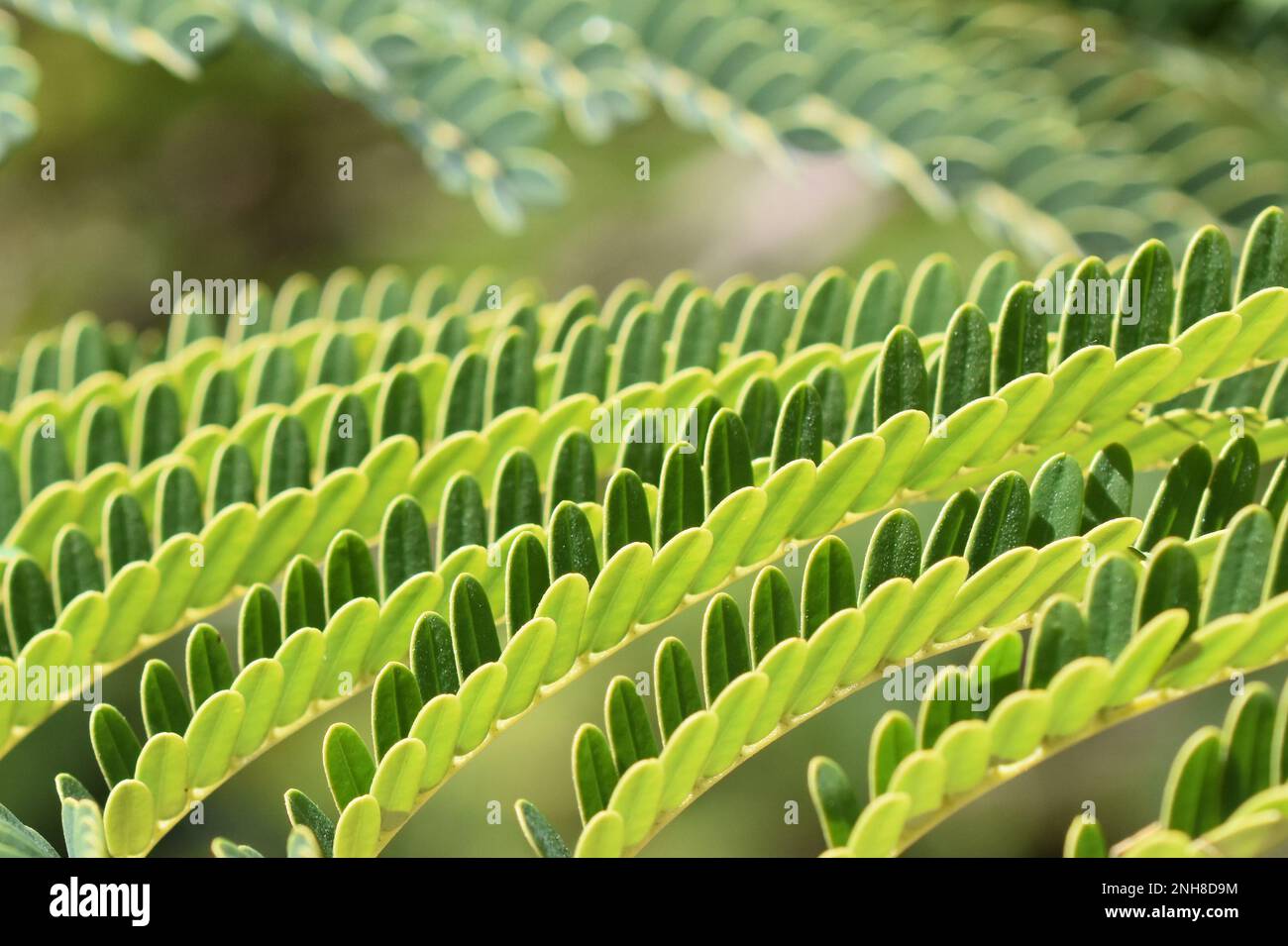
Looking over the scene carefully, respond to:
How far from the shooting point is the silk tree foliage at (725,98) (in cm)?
158

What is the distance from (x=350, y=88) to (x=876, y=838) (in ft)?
4.51

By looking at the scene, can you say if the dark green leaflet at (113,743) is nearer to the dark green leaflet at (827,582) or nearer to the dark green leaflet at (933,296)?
the dark green leaflet at (827,582)

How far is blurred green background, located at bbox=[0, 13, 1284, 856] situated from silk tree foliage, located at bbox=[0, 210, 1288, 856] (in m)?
1.18

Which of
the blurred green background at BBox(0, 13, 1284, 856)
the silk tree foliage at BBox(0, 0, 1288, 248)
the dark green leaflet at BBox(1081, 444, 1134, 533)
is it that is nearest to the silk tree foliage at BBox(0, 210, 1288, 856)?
the dark green leaflet at BBox(1081, 444, 1134, 533)

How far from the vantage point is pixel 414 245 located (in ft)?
11.1

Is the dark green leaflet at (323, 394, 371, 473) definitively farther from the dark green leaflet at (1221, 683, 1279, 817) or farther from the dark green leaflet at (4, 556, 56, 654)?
the dark green leaflet at (1221, 683, 1279, 817)

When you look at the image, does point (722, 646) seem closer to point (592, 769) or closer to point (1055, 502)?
point (592, 769)

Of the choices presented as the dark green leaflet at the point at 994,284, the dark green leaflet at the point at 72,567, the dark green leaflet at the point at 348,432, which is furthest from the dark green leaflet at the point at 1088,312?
the dark green leaflet at the point at 72,567

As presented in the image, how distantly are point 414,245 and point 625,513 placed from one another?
8.92ft

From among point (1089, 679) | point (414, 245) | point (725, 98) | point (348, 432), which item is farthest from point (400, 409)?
point (414, 245)

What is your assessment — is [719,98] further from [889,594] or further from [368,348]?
[889,594]

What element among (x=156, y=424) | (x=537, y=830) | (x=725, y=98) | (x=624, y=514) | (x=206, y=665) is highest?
(x=725, y=98)

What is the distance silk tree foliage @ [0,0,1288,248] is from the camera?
1.58 m
